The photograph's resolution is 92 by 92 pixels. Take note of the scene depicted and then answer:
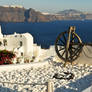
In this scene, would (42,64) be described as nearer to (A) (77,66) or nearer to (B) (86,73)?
(A) (77,66)

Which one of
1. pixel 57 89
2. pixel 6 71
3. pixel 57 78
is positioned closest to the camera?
pixel 57 89

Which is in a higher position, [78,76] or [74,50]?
[74,50]

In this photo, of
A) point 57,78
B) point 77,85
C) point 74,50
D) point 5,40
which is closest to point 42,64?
point 74,50

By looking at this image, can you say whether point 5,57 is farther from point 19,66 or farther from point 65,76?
point 65,76

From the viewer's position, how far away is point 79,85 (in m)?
→ 9.45

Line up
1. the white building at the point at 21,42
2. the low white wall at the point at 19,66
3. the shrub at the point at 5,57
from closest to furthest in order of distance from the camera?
the low white wall at the point at 19,66 → the shrub at the point at 5,57 → the white building at the point at 21,42

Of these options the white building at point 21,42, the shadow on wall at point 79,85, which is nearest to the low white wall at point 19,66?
the shadow on wall at point 79,85

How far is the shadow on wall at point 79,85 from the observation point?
29.1 feet

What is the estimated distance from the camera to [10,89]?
9.16 metres

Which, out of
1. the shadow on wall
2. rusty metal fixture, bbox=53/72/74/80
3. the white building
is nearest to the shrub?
rusty metal fixture, bbox=53/72/74/80

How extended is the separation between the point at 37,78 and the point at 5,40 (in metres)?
21.2

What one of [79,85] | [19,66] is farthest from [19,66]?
[79,85]

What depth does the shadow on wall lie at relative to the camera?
8.87 metres

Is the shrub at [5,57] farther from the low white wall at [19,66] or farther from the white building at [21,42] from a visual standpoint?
the white building at [21,42]
